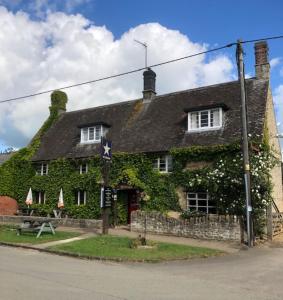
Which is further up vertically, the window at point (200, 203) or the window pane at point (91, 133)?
the window pane at point (91, 133)

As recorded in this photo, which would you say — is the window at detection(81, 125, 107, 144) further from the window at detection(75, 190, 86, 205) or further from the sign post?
the sign post

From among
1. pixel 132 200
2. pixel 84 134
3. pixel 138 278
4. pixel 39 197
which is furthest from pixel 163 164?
pixel 138 278

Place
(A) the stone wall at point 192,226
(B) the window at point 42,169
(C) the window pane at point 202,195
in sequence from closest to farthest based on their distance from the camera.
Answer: (A) the stone wall at point 192,226, (C) the window pane at point 202,195, (B) the window at point 42,169

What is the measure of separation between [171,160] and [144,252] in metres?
10.1

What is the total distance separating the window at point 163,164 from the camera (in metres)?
24.5

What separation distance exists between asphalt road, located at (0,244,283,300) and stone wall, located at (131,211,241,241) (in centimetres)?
370

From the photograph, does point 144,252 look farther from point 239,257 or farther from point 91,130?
point 91,130

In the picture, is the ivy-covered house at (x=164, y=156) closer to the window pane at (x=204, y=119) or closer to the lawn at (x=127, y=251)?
the window pane at (x=204, y=119)

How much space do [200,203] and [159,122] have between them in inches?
261

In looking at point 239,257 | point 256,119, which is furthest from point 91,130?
point 239,257

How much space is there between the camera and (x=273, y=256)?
15.2 meters

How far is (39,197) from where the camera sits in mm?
30703

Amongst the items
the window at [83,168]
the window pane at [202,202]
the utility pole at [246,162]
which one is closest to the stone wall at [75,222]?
the window at [83,168]

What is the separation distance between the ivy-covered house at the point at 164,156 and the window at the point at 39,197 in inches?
3.5
